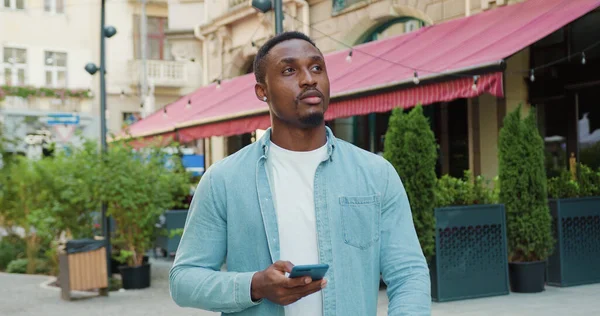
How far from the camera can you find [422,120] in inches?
339

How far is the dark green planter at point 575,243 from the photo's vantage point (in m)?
9.13

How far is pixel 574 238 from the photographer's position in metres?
9.26

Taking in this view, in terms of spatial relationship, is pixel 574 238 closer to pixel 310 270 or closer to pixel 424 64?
pixel 424 64

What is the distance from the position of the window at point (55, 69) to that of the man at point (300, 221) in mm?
33416

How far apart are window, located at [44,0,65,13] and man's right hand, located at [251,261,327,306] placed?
34967 millimetres

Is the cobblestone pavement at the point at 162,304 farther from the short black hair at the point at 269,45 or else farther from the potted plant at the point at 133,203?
the short black hair at the point at 269,45

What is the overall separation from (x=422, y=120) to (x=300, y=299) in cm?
663

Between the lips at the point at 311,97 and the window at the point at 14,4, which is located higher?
the window at the point at 14,4

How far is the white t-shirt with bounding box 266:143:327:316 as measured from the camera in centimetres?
218

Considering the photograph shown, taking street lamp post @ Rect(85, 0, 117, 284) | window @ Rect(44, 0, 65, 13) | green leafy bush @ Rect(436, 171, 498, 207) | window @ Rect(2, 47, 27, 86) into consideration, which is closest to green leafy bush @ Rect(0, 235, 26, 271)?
street lamp post @ Rect(85, 0, 117, 284)

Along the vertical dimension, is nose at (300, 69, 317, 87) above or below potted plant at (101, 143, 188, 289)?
above

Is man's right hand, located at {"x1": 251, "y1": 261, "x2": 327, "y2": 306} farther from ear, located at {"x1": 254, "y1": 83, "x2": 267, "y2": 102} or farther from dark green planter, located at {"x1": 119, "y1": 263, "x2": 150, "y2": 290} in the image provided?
dark green planter, located at {"x1": 119, "y1": 263, "x2": 150, "y2": 290}

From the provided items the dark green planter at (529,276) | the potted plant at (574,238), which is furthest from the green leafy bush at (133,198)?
the potted plant at (574,238)

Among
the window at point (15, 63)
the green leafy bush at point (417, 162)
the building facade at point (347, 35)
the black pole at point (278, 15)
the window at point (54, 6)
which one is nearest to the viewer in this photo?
the green leafy bush at point (417, 162)
